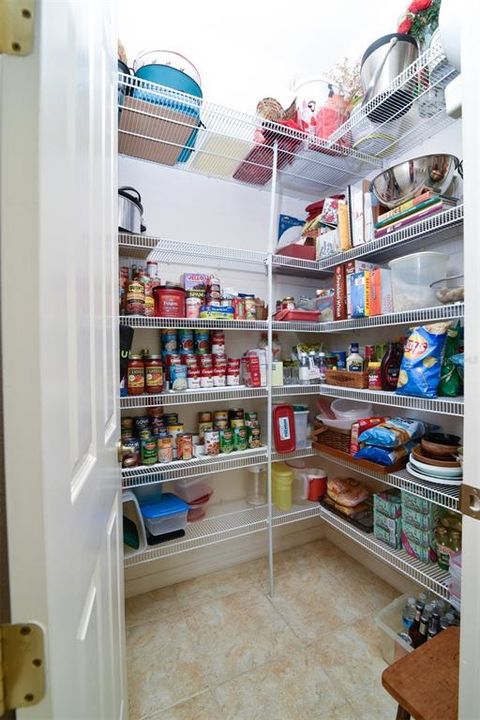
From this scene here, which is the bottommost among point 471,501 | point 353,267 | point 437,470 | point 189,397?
point 437,470

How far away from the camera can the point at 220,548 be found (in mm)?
1823

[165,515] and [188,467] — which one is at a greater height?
[188,467]

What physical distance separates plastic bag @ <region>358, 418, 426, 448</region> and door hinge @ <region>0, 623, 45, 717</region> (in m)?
1.35

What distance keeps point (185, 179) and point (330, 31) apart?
1065 mm

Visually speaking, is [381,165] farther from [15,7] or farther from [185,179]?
[15,7]

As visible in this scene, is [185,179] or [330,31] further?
[185,179]

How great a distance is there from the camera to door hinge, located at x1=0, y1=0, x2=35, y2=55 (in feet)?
0.92

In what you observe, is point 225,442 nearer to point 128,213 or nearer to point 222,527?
point 222,527

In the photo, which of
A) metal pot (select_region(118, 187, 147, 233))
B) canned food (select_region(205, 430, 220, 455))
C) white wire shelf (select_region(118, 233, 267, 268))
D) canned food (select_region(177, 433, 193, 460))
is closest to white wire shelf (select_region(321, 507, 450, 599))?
canned food (select_region(205, 430, 220, 455))

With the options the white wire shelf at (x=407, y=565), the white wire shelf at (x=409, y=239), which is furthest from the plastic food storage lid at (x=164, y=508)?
the white wire shelf at (x=409, y=239)

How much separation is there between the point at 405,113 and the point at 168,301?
4.47 ft

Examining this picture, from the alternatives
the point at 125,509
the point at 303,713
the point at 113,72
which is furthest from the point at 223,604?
the point at 113,72

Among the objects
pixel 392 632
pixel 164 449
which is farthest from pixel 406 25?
pixel 392 632

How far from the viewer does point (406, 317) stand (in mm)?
1281
